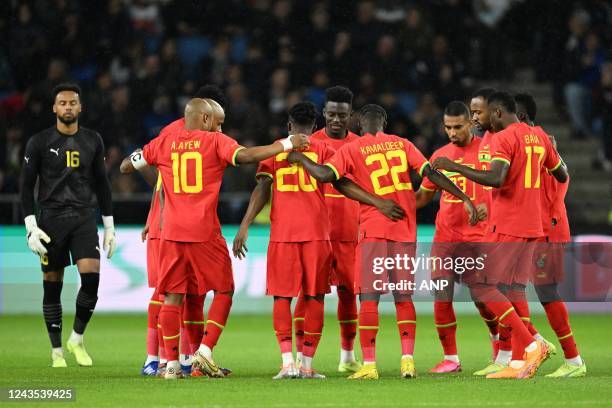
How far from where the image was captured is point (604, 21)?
21547mm

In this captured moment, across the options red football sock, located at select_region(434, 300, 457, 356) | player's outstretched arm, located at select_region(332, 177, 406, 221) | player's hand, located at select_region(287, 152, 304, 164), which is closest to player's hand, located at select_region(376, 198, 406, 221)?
player's outstretched arm, located at select_region(332, 177, 406, 221)

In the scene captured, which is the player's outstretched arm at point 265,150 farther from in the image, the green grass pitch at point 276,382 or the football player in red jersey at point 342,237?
the green grass pitch at point 276,382

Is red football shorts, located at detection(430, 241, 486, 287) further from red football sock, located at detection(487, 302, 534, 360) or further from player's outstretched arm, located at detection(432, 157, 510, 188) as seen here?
player's outstretched arm, located at detection(432, 157, 510, 188)

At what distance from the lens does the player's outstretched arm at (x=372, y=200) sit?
9.45 metres

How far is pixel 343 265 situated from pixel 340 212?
1.47ft

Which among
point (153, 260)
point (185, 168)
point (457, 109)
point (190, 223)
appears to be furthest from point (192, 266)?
point (457, 109)

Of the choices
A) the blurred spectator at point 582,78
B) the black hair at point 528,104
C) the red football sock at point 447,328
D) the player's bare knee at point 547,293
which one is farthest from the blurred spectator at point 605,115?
the player's bare knee at point 547,293

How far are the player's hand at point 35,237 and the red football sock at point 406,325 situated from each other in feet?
10.7

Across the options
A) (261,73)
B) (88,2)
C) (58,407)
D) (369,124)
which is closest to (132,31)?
(88,2)

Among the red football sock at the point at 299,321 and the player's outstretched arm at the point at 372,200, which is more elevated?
the player's outstretched arm at the point at 372,200

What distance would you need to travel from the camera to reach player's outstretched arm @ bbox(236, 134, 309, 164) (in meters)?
9.27

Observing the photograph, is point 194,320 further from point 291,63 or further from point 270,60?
point 270,60

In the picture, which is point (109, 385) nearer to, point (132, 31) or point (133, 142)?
point (133, 142)

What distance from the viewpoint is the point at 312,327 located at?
979cm
